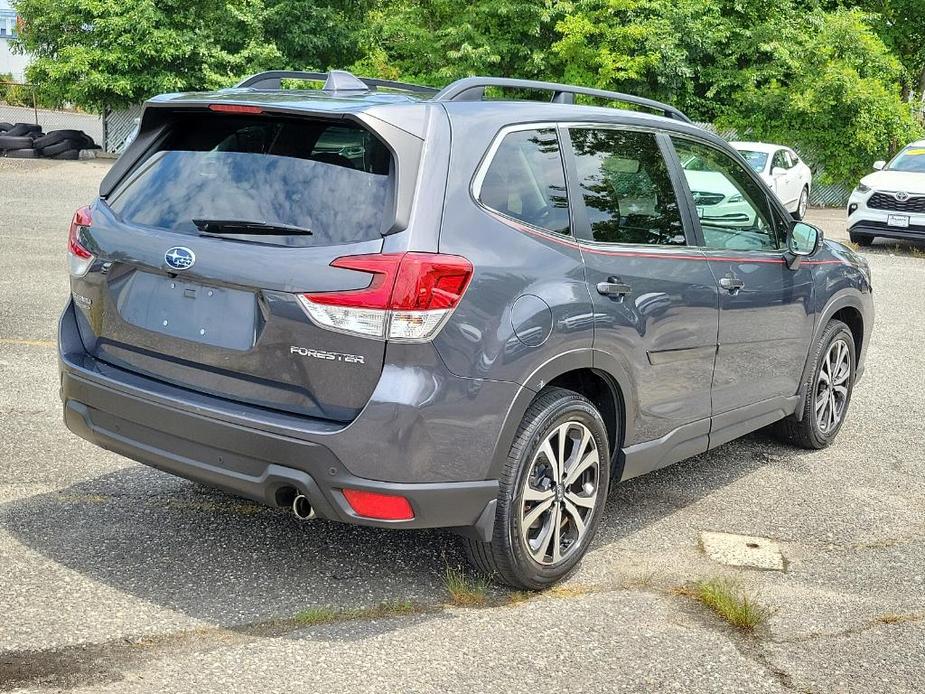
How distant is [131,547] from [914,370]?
6.68 meters

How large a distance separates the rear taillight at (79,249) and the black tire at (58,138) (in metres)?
24.2

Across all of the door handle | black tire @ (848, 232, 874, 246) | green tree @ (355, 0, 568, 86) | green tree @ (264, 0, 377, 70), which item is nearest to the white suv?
black tire @ (848, 232, 874, 246)

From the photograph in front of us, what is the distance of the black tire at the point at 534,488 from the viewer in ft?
13.5

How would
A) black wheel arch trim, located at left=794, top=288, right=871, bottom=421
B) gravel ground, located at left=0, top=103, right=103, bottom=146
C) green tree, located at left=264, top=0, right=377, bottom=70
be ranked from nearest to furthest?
black wheel arch trim, located at left=794, top=288, right=871, bottom=421 < green tree, located at left=264, top=0, right=377, bottom=70 < gravel ground, located at left=0, top=103, right=103, bottom=146

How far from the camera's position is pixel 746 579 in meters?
4.70

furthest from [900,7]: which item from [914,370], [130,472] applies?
[130,472]

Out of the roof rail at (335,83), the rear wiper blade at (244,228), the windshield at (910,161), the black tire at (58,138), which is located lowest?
the black tire at (58,138)

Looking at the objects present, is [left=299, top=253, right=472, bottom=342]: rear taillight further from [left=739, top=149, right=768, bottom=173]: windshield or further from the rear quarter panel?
[left=739, top=149, right=768, bottom=173]: windshield

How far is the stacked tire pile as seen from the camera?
86.9 feet

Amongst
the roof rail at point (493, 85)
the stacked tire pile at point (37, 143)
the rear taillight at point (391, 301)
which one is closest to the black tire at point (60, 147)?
the stacked tire pile at point (37, 143)

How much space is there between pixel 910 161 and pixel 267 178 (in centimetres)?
1756

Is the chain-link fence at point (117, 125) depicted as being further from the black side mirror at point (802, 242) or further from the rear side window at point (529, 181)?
the rear side window at point (529, 181)

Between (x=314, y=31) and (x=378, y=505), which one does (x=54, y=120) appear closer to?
(x=314, y=31)

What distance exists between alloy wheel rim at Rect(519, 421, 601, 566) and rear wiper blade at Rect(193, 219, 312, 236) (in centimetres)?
115
